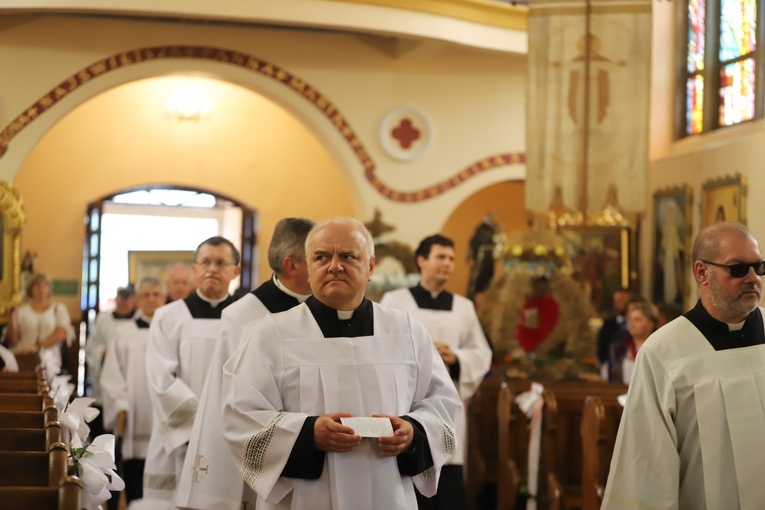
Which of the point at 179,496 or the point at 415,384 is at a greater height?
the point at 415,384

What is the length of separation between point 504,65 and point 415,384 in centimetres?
994

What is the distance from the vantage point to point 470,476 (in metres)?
9.73

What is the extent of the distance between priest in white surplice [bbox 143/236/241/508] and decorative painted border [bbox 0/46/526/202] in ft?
19.6

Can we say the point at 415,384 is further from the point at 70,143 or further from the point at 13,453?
the point at 70,143

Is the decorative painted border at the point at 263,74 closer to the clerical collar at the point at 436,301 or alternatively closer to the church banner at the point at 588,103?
the church banner at the point at 588,103

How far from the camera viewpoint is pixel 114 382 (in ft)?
29.0

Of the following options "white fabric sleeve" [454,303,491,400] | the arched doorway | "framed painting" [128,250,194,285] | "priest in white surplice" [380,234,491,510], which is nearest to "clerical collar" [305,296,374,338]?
"priest in white surplice" [380,234,491,510]

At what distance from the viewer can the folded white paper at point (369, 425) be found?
12.1ft

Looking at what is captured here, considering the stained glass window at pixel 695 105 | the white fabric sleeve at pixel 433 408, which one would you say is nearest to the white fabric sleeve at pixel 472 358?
the white fabric sleeve at pixel 433 408

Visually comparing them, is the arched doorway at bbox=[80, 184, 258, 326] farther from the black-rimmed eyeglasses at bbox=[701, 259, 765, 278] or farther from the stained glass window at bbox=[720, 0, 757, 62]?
the black-rimmed eyeglasses at bbox=[701, 259, 765, 278]

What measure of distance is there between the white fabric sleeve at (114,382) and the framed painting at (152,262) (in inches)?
271

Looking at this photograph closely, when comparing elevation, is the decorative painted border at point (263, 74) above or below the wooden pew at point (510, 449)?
above

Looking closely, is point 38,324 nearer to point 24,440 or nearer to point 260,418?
point 24,440

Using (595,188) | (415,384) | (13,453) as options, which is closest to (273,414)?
(415,384)
